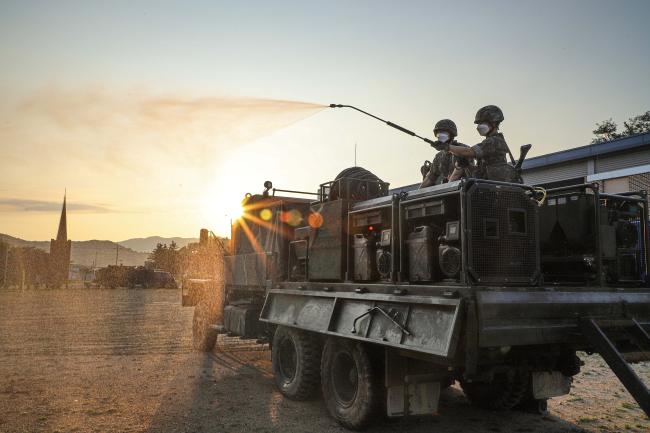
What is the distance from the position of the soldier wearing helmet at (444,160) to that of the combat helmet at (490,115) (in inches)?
21.2

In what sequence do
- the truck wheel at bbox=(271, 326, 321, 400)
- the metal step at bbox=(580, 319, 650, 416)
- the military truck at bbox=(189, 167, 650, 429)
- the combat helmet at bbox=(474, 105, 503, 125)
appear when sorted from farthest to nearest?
the truck wheel at bbox=(271, 326, 321, 400)
the combat helmet at bbox=(474, 105, 503, 125)
the military truck at bbox=(189, 167, 650, 429)
the metal step at bbox=(580, 319, 650, 416)

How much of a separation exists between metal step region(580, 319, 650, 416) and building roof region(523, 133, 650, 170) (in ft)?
50.8

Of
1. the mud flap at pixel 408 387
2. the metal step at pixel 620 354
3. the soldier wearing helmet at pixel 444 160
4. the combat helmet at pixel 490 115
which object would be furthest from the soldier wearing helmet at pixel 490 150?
the mud flap at pixel 408 387

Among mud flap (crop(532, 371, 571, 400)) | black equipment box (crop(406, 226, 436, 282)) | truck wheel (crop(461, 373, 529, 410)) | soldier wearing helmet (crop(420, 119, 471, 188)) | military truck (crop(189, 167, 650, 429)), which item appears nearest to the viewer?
military truck (crop(189, 167, 650, 429))

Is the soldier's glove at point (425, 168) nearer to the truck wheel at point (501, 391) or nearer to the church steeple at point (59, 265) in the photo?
the truck wheel at point (501, 391)

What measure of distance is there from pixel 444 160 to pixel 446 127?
0.49 meters

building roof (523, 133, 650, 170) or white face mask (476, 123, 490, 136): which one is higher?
building roof (523, 133, 650, 170)

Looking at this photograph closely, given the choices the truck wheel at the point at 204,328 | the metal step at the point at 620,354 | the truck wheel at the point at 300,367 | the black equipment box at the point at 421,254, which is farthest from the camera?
the truck wheel at the point at 204,328

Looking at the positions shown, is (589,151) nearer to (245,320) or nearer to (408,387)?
(245,320)

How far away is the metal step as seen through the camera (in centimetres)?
485

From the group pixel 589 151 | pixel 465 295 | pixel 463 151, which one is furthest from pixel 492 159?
pixel 589 151

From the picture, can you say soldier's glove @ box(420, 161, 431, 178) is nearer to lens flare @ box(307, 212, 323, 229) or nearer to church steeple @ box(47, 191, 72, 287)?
lens flare @ box(307, 212, 323, 229)

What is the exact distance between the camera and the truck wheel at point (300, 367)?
7645mm

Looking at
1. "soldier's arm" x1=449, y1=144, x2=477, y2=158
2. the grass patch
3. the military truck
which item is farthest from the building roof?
"soldier's arm" x1=449, y1=144, x2=477, y2=158
